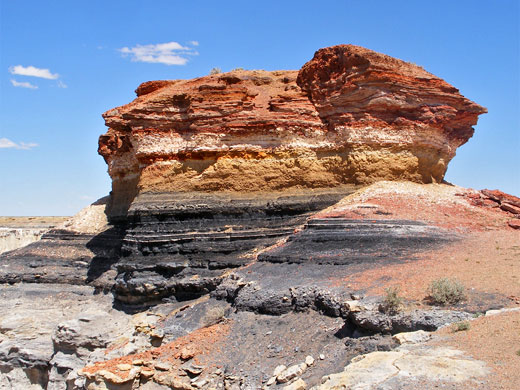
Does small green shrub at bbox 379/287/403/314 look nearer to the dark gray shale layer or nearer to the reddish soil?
the dark gray shale layer

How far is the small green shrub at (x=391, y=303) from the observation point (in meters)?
11.0

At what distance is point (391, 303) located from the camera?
1106cm

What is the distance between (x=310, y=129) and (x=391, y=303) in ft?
32.2

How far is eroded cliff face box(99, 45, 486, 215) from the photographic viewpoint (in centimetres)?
1912

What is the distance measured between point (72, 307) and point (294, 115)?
36.7 feet

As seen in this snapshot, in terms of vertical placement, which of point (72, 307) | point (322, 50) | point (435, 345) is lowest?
point (72, 307)

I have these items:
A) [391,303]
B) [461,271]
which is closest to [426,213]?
[461,271]

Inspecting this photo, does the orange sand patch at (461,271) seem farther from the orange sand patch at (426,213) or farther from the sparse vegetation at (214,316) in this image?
the sparse vegetation at (214,316)

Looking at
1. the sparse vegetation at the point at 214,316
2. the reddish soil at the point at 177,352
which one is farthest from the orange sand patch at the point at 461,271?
the sparse vegetation at the point at 214,316

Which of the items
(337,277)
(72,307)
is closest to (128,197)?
(72,307)

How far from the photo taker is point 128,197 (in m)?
26.6

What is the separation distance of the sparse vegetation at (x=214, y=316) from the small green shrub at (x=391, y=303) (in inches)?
200

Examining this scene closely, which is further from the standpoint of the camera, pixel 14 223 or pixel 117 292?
pixel 14 223

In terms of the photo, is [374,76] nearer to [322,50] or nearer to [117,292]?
[322,50]
